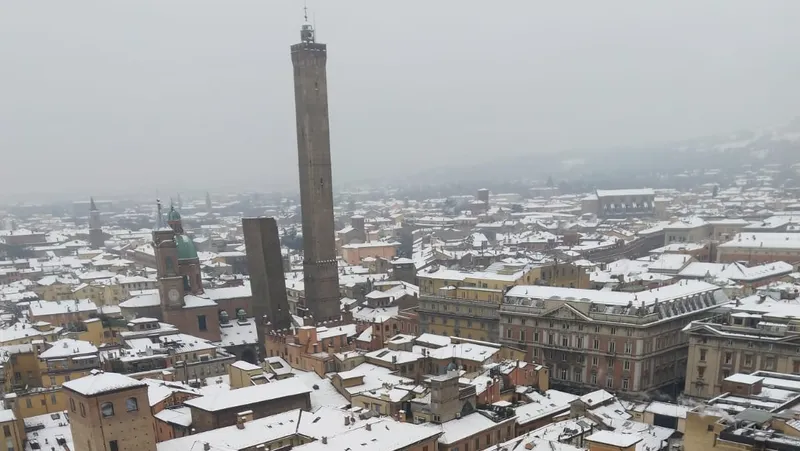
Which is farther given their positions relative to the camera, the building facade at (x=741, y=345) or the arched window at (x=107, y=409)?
the building facade at (x=741, y=345)

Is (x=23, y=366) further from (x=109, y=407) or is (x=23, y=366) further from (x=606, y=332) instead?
(x=606, y=332)

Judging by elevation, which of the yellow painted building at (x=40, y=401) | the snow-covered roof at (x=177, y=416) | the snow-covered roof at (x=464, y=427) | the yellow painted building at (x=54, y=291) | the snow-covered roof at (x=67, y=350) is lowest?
the yellow painted building at (x=54, y=291)

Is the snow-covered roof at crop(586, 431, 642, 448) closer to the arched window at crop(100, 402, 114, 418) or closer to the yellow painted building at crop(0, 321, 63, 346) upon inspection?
the arched window at crop(100, 402, 114, 418)

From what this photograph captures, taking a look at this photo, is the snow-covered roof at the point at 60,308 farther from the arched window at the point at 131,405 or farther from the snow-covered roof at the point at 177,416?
the arched window at the point at 131,405

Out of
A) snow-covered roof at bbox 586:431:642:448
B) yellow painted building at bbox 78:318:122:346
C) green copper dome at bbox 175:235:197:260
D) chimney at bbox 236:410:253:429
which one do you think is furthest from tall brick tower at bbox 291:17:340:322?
snow-covered roof at bbox 586:431:642:448

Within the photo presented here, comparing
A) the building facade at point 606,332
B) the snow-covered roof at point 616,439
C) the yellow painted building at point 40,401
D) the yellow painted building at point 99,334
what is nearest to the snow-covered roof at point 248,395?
the yellow painted building at point 40,401

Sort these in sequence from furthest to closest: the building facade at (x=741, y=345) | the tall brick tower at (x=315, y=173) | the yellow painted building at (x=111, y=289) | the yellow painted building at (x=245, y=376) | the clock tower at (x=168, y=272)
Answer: the yellow painted building at (x=111, y=289) → the clock tower at (x=168, y=272) → the tall brick tower at (x=315, y=173) → the building facade at (x=741, y=345) → the yellow painted building at (x=245, y=376)

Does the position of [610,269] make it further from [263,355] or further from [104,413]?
[104,413]

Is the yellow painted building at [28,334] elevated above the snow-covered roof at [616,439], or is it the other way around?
the snow-covered roof at [616,439]
